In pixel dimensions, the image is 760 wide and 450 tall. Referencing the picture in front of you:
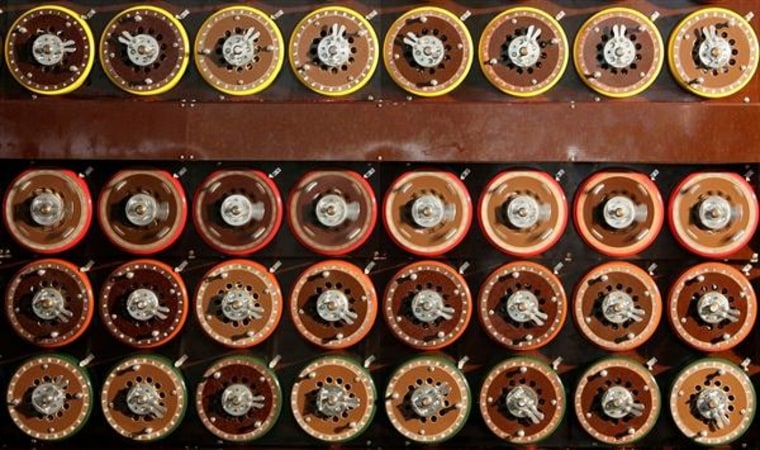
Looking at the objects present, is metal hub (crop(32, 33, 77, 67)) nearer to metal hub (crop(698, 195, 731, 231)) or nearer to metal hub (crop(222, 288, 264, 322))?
metal hub (crop(222, 288, 264, 322))

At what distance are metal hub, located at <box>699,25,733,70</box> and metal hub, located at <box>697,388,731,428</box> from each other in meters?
1.02

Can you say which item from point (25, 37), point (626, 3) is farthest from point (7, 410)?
point (626, 3)

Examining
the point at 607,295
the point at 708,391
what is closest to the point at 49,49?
the point at 607,295

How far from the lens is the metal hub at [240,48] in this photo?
2.48 meters

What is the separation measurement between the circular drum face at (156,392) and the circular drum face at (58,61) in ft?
3.01

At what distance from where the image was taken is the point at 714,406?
2.45m

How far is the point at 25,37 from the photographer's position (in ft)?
8.37

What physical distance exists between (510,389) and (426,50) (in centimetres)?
110

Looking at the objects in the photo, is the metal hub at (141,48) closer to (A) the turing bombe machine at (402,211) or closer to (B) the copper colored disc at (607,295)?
(A) the turing bombe machine at (402,211)

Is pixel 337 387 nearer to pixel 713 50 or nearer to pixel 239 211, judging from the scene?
pixel 239 211

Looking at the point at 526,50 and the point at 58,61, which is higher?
the point at 526,50

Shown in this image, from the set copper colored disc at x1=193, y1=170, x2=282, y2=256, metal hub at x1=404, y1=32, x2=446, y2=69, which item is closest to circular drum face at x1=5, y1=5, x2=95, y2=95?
copper colored disc at x1=193, y1=170, x2=282, y2=256

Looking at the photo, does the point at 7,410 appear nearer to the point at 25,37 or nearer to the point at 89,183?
the point at 89,183

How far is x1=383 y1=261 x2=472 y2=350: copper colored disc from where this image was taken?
8.21 ft
